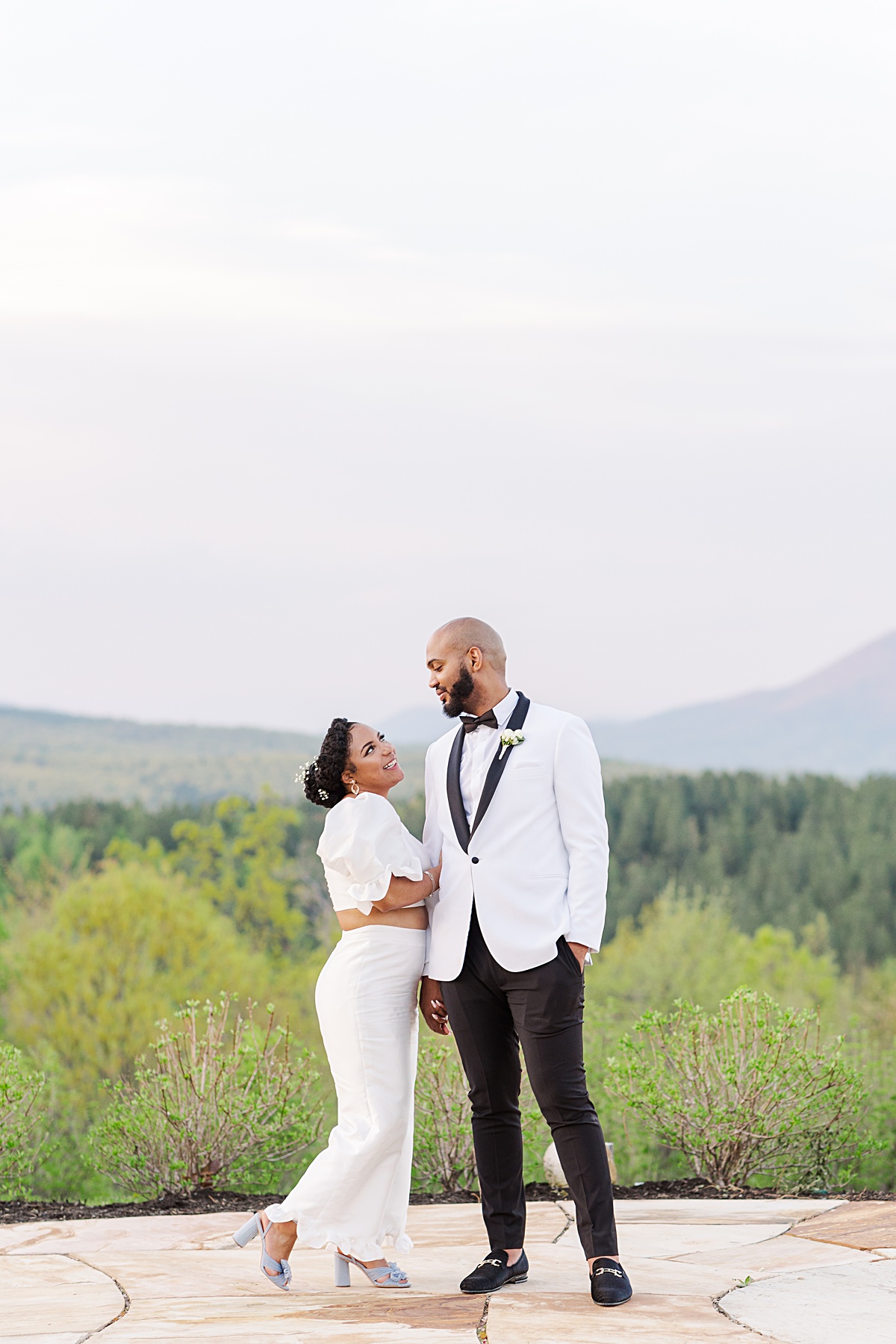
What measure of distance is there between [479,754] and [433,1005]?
690mm

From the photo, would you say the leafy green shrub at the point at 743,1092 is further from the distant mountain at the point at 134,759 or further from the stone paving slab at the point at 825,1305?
the distant mountain at the point at 134,759

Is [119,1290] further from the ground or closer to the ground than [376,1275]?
closer to the ground

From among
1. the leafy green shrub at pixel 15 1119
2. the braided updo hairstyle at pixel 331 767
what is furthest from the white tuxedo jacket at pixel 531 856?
the leafy green shrub at pixel 15 1119

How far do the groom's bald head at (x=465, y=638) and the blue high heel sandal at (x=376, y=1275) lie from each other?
1.62 m

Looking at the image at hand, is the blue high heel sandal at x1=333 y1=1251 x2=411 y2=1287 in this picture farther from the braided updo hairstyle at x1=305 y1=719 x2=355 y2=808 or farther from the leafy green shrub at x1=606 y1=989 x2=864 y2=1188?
the leafy green shrub at x1=606 y1=989 x2=864 y2=1188

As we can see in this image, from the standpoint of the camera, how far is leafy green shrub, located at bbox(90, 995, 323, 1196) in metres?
5.72

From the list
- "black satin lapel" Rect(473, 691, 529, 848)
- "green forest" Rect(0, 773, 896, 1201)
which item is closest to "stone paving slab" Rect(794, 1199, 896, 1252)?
"black satin lapel" Rect(473, 691, 529, 848)

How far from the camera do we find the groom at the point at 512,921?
11.1ft

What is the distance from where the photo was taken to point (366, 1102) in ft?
11.6

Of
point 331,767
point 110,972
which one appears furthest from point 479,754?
point 110,972

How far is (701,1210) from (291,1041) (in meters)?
2.16

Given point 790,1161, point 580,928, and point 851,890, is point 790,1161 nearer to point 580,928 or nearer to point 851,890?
point 580,928

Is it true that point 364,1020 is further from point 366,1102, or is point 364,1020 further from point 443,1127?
point 443,1127

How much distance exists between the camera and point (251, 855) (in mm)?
47344
